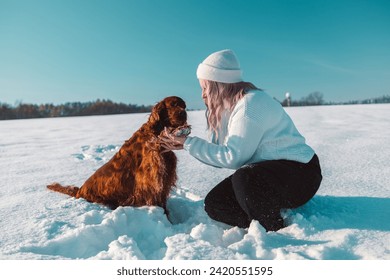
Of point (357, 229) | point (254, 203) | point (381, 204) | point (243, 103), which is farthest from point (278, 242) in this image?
point (381, 204)

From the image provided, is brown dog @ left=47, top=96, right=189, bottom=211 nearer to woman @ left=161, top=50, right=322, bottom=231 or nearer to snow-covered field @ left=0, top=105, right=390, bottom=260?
snow-covered field @ left=0, top=105, right=390, bottom=260

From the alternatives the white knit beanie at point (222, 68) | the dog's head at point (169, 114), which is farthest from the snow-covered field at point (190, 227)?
the white knit beanie at point (222, 68)

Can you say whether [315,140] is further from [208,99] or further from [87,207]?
[87,207]

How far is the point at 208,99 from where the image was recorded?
104 inches

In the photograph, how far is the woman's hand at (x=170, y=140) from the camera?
8.30ft

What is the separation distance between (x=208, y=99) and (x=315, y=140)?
453 centimetres

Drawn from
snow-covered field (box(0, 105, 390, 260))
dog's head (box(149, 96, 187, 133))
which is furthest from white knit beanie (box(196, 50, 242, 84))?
snow-covered field (box(0, 105, 390, 260))

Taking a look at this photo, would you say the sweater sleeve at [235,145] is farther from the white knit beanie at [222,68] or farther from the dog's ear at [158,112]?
the dog's ear at [158,112]

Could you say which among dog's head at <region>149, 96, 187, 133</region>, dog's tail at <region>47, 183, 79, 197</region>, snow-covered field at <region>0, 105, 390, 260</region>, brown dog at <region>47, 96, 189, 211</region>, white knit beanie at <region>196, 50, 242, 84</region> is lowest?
snow-covered field at <region>0, 105, 390, 260</region>

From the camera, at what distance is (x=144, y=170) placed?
9.82 feet

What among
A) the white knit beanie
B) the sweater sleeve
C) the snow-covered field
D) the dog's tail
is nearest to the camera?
the snow-covered field

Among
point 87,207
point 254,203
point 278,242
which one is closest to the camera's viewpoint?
point 278,242

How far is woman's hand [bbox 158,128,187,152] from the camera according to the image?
2531mm

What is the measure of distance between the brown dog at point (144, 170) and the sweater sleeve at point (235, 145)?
0.45 metres
